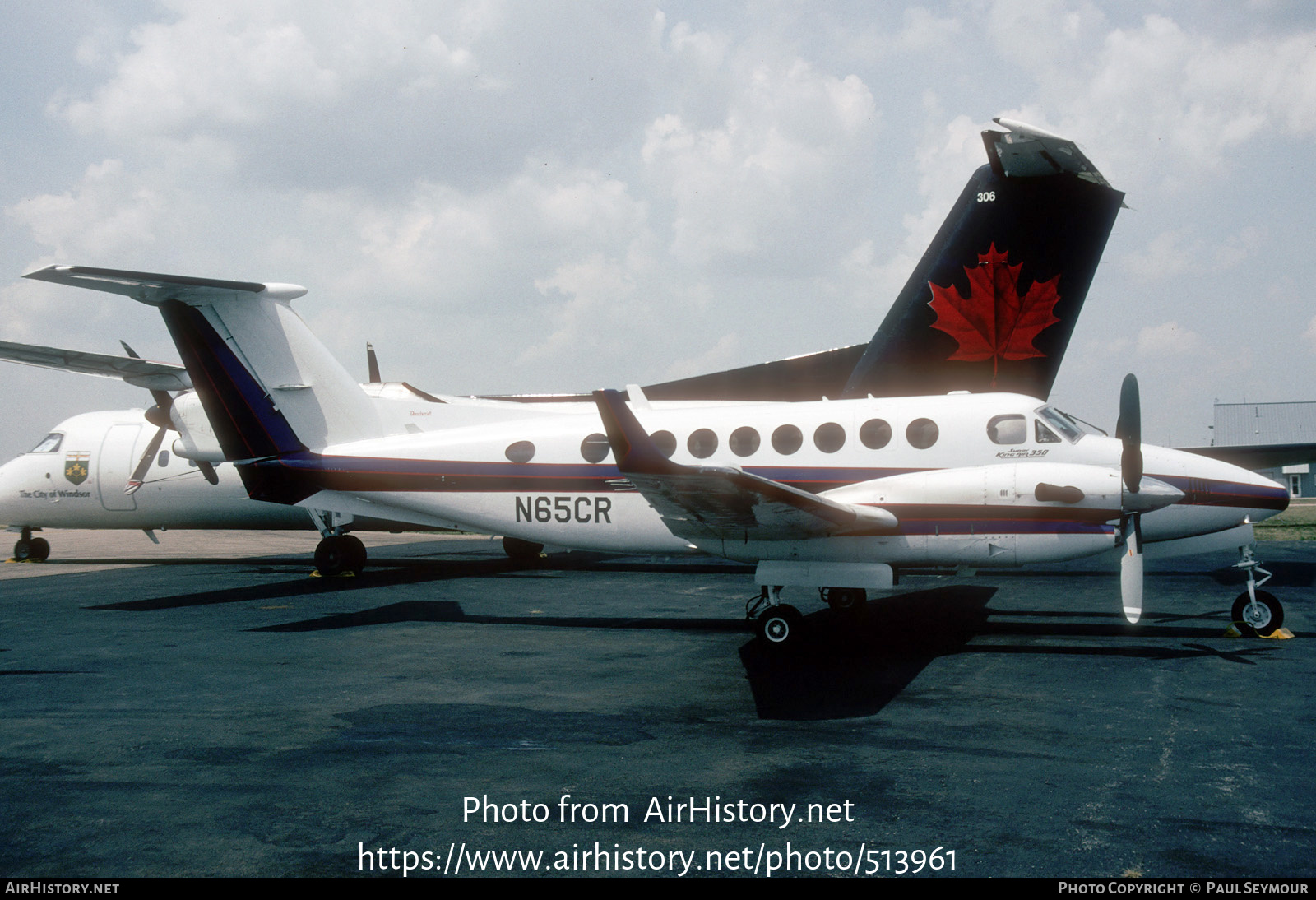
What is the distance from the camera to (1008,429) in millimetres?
11469

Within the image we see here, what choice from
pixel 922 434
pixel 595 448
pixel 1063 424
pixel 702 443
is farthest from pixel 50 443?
pixel 1063 424

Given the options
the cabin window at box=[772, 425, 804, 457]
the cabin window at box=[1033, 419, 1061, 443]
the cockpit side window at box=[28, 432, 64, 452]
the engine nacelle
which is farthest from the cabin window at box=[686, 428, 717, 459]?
the cockpit side window at box=[28, 432, 64, 452]

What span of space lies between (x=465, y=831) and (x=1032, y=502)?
7.44m

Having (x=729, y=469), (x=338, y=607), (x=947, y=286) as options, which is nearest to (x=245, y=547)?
(x=338, y=607)

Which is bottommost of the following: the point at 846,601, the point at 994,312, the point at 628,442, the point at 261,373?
the point at 846,601

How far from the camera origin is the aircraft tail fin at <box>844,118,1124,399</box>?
50.9 ft

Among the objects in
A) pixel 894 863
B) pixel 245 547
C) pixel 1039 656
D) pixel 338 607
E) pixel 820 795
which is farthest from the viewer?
pixel 245 547

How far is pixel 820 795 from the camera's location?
553 cm

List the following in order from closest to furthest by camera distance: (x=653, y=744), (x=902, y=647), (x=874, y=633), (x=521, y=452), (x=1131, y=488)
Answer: (x=653, y=744), (x=1131, y=488), (x=902, y=647), (x=874, y=633), (x=521, y=452)

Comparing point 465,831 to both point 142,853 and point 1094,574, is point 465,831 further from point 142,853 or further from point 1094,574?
point 1094,574

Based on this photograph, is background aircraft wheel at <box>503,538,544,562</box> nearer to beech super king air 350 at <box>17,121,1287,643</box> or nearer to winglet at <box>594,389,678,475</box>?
beech super king air 350 at <box>17,121,1287,643</box>

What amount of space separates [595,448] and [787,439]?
2.72 meters

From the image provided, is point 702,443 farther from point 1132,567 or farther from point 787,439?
point 1132,567

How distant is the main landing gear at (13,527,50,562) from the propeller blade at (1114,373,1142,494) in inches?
991
